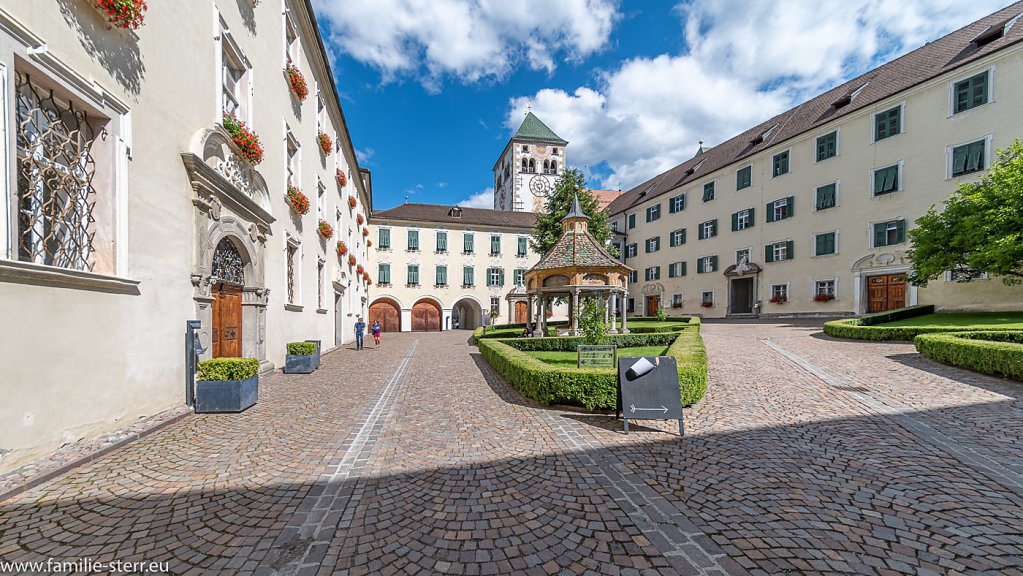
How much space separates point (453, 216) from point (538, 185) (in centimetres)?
1973

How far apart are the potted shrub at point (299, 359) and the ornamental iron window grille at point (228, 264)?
2.26 m

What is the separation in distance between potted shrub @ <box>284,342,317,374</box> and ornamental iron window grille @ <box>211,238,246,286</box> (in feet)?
7.40

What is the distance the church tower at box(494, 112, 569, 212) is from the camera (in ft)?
167

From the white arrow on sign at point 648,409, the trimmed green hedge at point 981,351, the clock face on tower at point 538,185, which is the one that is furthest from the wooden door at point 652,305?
the white arrow on sign at point 648,409

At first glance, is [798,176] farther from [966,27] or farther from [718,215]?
[966,27]

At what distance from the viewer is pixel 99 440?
4.66 m

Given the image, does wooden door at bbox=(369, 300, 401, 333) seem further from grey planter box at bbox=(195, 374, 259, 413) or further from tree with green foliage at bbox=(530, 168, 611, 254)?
grey planter box at bbox=(195, 374, 259, 413)

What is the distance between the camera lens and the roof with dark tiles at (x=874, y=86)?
19.1m

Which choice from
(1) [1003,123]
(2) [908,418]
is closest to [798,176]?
(1) [1003,123]

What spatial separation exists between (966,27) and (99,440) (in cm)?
3844

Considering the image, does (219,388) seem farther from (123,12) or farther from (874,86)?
(874,86)

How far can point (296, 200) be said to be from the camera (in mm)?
11773

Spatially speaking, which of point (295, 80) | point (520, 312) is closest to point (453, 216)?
point (520, 312)

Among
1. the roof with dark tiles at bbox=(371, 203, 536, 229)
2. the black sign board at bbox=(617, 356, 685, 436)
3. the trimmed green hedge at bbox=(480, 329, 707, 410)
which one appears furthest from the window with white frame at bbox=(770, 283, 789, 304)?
the black sign board at bbox=(617, 356, 685, 436)
